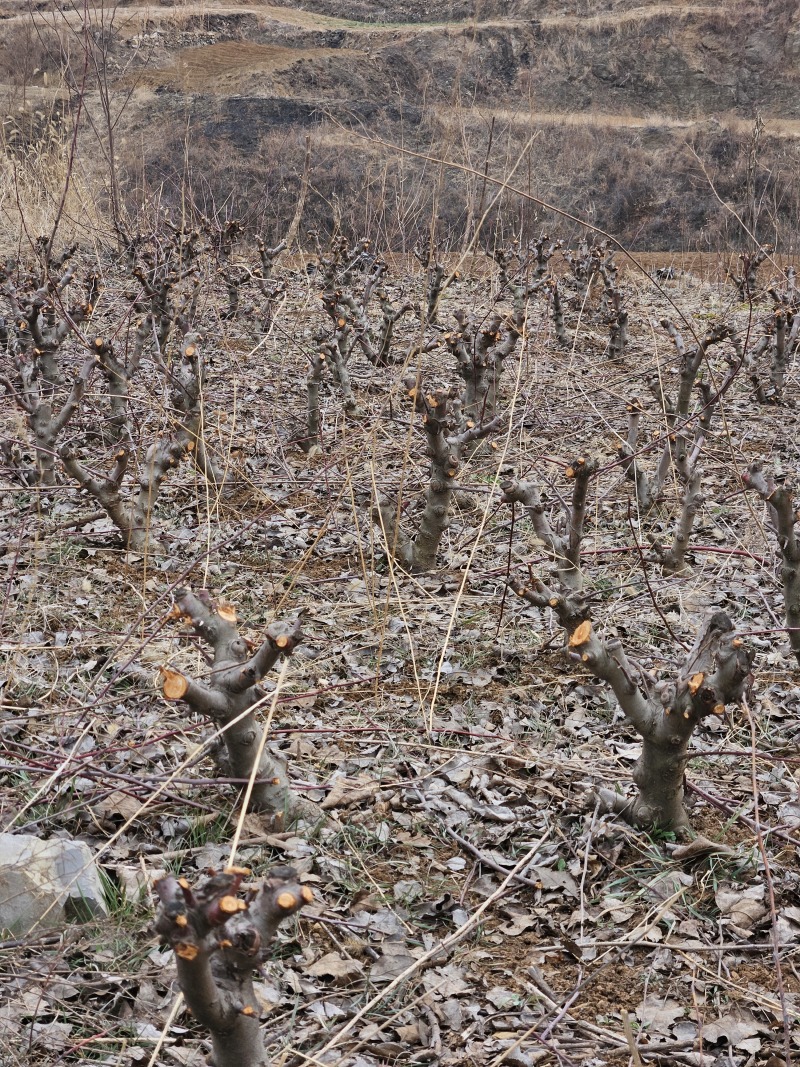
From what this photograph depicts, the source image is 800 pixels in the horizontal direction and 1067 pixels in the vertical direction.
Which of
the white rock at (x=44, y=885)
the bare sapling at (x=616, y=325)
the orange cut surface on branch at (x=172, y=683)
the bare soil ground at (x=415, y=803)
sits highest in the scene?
the orange cut surface on branch at (x=172, y=683)

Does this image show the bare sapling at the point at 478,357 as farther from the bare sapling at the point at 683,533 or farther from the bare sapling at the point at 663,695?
the bare sapling at the point at 663,695

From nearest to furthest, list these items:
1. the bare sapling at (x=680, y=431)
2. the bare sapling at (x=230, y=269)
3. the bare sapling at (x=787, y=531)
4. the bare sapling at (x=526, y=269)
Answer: the bare sapling at (x=787, y=531)
the bare sapling at (x=680, y=431)
the bare sapling at (x=526, y=269)
the bare sapling at (x=230, y=269)

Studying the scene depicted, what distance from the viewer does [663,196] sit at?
59.7ft

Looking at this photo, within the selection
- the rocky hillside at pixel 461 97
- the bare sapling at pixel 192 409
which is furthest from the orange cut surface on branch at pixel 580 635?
the rocky hillside at pixel 461 97

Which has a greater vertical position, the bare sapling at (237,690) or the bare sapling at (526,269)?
the bare sapling at (526,269)

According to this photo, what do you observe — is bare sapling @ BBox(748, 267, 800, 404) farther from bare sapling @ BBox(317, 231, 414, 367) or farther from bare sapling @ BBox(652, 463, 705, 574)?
bare sapling @ BBox(652, 463, 705, 574)

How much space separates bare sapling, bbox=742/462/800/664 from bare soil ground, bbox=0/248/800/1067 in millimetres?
357

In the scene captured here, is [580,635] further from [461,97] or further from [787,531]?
[461,97]

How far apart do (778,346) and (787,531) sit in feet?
14.0

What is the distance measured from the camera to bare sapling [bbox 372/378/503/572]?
3.75 m

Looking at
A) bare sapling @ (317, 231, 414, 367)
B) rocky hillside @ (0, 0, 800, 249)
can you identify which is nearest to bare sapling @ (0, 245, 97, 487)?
bare sapling @ (317, 231, 414, 367)

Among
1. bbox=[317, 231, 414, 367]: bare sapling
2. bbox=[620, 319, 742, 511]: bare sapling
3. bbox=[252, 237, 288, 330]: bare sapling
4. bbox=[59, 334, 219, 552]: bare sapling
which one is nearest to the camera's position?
bbox=[59, 334, 219, 552]: bare sapling

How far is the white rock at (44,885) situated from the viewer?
206 centimetres

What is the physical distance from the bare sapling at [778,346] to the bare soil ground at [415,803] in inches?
88.4
